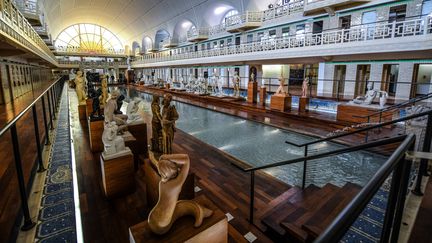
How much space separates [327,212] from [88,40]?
1826 inches

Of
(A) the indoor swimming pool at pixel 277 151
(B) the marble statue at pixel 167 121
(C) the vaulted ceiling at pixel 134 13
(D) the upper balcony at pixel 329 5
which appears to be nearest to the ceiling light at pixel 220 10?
(C) the vaulted ceiling at pixel 134 13

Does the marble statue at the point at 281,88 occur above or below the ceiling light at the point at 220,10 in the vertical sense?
below

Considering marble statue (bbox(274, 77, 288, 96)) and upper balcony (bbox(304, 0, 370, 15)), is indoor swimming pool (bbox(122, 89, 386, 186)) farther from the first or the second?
upper balcony (bbox(304, 0, 370, 15))

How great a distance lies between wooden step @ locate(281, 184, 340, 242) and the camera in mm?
2217

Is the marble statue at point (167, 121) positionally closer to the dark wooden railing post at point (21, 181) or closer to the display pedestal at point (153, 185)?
the display pedestal at point (153, 185)

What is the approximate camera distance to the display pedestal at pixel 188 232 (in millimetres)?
1542

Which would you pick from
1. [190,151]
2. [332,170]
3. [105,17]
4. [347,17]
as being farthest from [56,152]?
[105,17]

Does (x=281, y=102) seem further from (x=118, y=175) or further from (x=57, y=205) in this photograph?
(x=57, y=205)

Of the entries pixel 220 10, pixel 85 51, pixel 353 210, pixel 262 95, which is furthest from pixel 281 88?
pixel 85 51

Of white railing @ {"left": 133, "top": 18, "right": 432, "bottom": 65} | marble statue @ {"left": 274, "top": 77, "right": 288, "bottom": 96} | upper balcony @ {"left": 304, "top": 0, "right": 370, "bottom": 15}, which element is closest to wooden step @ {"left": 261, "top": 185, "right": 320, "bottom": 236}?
marble statue @ {"left": 274, "top": 77, "right": 288, "bottom": 96}

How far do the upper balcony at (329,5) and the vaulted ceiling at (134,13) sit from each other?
4.86 metres

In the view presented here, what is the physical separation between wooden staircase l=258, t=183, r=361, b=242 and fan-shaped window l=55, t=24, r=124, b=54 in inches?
1652

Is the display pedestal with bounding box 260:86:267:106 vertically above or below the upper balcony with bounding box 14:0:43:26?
below

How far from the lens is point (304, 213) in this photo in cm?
257
